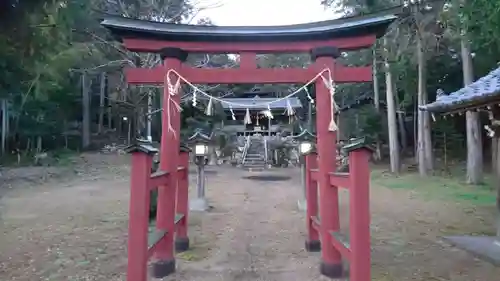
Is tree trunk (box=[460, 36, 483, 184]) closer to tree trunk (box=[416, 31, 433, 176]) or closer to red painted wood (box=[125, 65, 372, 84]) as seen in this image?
tree trunk (box=[416, 31, 433, 176])

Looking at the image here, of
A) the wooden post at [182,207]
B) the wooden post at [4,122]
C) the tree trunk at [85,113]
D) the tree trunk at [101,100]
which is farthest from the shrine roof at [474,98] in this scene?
the tree trunk at [101,100]

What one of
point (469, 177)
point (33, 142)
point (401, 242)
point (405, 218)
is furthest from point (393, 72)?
point (33, 142)

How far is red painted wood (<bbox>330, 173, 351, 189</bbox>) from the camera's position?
15.7 ft

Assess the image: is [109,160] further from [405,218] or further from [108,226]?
[405,218]

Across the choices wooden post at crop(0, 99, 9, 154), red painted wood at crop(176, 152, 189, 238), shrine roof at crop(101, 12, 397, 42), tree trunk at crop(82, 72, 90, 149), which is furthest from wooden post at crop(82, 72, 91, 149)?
shrine roof at crop(101, 12, 397, 42)

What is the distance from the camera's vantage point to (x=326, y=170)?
5.81 meters

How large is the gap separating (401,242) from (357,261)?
11.7 ft

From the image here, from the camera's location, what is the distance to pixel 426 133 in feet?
61.0

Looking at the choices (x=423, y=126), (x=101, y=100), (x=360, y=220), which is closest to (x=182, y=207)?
(x=360, y=220)

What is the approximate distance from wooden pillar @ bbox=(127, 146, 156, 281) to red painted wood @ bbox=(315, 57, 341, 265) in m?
2.48

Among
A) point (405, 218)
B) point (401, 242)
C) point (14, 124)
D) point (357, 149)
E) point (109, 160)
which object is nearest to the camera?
point (357, 149)

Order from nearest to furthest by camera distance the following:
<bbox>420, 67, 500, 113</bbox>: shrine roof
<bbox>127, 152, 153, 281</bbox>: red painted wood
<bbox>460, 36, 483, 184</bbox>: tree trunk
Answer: <bbox>127, 152, 153, 281</bbox>: red painted wood < <bbox>420, 67, 500, 113</bbox>: shrine roof < <bbox>460, 36, 483, 184</bbox>: tree trunk

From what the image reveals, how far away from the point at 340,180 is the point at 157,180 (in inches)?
89.3

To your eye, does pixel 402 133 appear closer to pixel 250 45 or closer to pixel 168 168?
pixel 250 45
